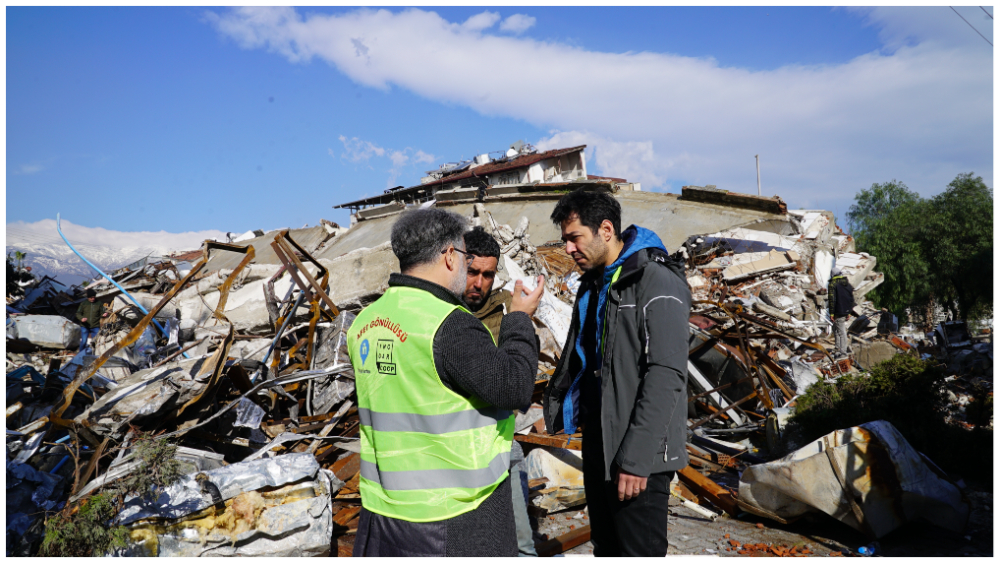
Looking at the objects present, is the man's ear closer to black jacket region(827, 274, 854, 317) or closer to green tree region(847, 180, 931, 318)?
black jacket region(827, 274, 854, 317)

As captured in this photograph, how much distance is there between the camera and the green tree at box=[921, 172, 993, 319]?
68.5 feet

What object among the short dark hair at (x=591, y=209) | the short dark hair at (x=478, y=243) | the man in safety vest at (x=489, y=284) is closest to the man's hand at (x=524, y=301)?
the short dark hair at (x=591, y=209)

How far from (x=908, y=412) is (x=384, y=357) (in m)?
4.97

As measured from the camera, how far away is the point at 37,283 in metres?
10.5

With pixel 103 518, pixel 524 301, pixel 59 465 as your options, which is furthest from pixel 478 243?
pixel 59 465

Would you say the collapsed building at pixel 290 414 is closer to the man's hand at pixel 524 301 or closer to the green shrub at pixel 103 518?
the green shrub at pixel 103 518

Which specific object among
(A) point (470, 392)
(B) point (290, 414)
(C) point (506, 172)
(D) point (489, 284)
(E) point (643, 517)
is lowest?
(E) point (643, 517)

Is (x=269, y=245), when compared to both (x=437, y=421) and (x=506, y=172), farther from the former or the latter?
(x=506, y=172)

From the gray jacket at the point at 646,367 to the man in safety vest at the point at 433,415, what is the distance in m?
0.50

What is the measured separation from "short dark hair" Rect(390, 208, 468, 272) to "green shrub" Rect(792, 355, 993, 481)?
428 centimetres

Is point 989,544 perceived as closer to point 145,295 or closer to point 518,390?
point 518,390

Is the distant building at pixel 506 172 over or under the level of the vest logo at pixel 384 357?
over

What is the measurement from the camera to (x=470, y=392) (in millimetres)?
1640

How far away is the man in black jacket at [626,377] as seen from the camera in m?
2.03
